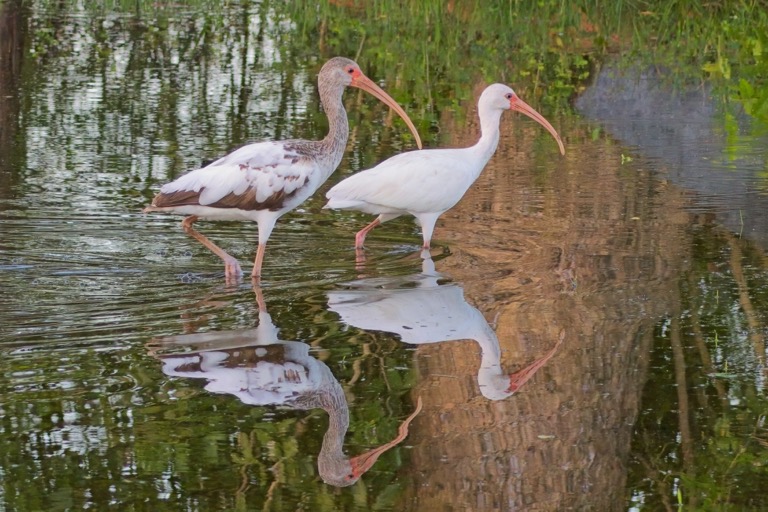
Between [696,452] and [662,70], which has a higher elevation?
[662,70]

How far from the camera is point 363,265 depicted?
8258 mm

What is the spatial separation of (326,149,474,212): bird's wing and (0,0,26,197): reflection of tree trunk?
2810 mm

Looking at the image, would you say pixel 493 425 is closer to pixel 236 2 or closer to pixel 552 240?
pixel 552 240

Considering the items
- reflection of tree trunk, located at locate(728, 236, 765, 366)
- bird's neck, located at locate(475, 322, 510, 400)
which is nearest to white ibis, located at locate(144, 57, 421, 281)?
bird's neck, located at locate(475, 322, 510, 400)

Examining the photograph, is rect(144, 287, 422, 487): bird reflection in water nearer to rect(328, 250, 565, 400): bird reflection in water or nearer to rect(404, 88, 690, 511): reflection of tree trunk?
rect(404, 88, 690, 511): reflection of tree trunk

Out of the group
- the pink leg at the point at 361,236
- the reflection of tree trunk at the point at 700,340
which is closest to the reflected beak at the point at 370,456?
the reflection of tree trunk at the point at 700,340

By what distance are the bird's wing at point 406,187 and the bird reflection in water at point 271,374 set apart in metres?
2.15

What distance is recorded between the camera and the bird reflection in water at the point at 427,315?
6004 mm

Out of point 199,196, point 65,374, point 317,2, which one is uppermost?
point 317,2

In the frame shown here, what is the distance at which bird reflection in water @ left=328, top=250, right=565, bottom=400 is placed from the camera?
6004mm

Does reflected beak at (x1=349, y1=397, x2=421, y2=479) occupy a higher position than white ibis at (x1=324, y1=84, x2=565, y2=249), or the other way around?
white ibis at (x1=324, y1=84, x2=565, y2=249)

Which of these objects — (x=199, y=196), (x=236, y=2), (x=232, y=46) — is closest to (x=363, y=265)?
(x=199, y=196)

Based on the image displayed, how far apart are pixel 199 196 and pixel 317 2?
1348 cm

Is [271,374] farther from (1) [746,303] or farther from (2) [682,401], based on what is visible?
(1) [746,303]
